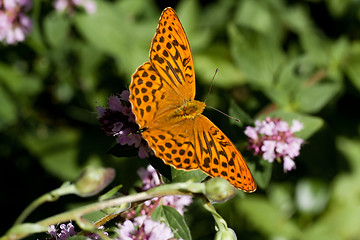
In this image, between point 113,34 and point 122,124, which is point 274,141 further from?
point 113,34

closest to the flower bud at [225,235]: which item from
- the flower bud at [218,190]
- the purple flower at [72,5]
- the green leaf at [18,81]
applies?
the flower bud at [218,190]

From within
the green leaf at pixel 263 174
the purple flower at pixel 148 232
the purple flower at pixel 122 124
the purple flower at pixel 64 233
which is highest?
the purple flower at pixel 122 124

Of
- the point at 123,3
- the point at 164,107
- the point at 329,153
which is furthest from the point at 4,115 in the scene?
the point at 329,153

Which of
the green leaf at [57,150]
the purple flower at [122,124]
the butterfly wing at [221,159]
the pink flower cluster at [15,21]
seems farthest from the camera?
the green leaf at [57,150]

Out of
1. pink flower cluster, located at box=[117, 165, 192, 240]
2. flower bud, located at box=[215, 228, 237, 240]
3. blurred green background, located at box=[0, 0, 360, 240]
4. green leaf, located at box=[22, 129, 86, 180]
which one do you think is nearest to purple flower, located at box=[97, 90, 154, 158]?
pink flower cluster, located at box=[117, 165, 192, 240]

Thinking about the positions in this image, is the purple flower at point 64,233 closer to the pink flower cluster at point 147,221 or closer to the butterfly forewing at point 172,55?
the pink flower cluster at point 147,221

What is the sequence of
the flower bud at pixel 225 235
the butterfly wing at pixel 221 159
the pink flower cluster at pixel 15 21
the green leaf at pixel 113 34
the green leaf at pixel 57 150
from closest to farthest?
the flower bud at pixel 225 235, the butterfly wing at pixel 221 159, the pink flower cluster at pixel 15 21, the green leaf at pixel 113 34, the green leaf at pixel 57 150
